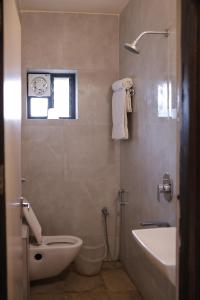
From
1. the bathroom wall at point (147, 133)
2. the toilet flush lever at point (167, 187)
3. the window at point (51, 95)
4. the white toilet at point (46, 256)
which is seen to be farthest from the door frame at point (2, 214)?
the window at point (51, 95)

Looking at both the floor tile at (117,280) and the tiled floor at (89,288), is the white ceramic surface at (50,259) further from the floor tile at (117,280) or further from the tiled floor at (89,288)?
the floor tile at (117,280)

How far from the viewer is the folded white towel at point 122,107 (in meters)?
3.15

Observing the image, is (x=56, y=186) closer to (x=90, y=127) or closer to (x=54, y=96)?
(x=90, y=127)

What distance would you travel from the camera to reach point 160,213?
250cm

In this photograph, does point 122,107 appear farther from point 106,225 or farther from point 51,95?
point 106,225

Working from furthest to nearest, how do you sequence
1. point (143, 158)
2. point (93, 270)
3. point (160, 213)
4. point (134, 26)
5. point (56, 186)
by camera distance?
1. point (56, 186)
2. point (93, 270)
3. point (134, 26)
4. point (143, 158)
5. point (160, 213)

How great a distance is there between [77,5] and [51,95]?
910mm

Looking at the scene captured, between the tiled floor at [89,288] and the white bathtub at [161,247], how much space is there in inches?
48.2

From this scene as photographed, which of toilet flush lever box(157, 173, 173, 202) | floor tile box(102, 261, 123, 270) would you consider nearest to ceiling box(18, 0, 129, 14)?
toilet flush lever box(157, 173, 173, 202)

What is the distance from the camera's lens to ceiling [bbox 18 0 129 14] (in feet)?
11.0

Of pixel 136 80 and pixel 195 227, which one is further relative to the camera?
pixel 136 80

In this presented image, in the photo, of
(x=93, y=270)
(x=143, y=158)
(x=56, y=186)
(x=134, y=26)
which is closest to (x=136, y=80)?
(x=134, y=26)

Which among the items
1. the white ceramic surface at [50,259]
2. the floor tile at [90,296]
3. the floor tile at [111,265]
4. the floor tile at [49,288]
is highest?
the white ceramic surface at [50,259]

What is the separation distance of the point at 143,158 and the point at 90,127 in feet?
3.08
